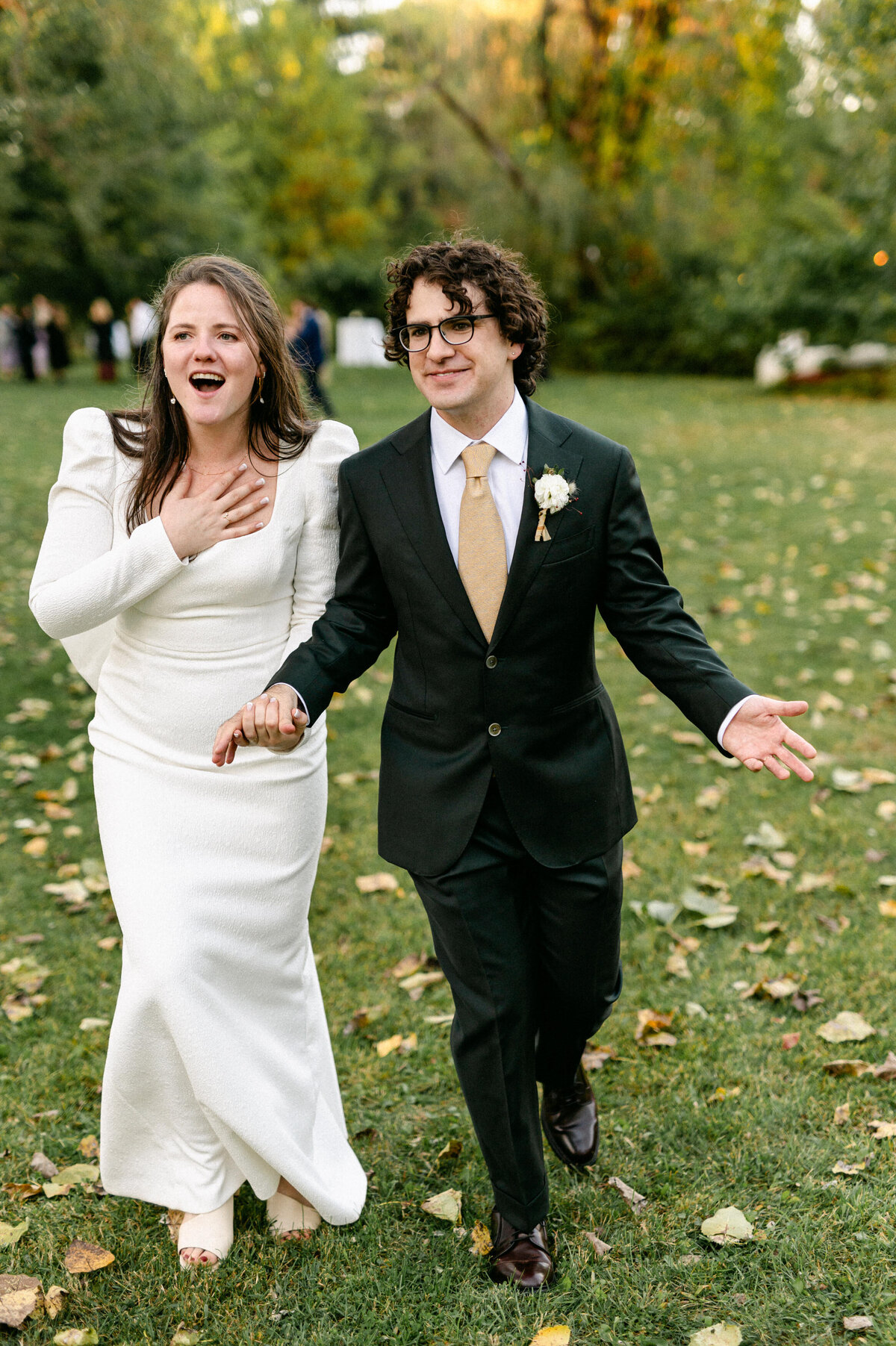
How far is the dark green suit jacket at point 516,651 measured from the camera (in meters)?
2.98

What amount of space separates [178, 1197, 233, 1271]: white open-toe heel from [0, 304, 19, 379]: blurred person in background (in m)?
26.2

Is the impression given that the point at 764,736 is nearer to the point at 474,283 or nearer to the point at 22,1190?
the point at 474,283

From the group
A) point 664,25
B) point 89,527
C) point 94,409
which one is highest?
point 664,25

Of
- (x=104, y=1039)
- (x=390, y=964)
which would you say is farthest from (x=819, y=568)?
(x=104, y=1039)

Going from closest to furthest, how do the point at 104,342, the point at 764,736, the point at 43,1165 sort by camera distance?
the point at 764,736, the point at 43,1165, the point at 104,342

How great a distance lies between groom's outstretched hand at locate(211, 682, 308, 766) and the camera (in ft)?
9.38

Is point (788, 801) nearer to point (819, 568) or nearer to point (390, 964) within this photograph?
point (390, 964)

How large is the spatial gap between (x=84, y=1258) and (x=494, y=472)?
2410 millimetres

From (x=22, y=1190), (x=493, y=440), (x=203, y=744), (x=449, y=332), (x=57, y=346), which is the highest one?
(x=449, y=332)

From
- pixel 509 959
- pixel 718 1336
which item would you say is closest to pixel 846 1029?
pixel 718 1336

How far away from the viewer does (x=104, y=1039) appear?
4461 mm

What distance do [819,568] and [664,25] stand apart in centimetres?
2072

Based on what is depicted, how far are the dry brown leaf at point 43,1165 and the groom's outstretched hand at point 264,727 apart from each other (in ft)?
5.48

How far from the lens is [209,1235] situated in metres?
3.26
